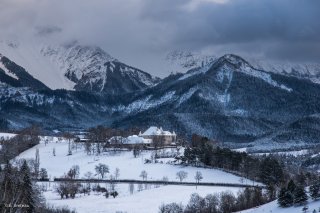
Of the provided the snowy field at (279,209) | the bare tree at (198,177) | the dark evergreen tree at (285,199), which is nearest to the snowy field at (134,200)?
the bare tree at (198,177)

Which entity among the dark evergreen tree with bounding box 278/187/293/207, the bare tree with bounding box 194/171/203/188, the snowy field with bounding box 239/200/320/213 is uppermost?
the bare tree with bounding box 194/171/203/188

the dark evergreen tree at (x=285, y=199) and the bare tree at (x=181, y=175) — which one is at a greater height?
the bare tree at (x=181, y=175)

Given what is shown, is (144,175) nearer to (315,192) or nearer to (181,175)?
(181,175)

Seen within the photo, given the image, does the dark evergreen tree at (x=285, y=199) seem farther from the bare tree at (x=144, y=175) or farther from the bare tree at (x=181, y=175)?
the bare tree at (x=144, y=175)

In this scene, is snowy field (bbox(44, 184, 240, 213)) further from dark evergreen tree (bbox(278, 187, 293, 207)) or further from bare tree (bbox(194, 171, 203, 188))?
dark evergreen tree (bbox(278, 187, 293, 207))

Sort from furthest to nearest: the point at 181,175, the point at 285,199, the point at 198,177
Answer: the point at 181,175, the point at 198,177, the point at 285,199

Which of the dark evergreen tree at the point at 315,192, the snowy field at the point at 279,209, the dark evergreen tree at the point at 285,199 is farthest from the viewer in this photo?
the dark evergreen tree at the point at 285,199

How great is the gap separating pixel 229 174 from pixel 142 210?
5347 cm

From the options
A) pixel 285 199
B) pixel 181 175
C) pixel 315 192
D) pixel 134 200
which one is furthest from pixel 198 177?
pixel 315 192

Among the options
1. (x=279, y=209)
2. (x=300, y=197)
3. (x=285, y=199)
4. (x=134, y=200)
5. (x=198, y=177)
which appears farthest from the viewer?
(x=198, y=177)

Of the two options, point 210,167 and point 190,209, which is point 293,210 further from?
point 210,167

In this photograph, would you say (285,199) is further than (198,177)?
No

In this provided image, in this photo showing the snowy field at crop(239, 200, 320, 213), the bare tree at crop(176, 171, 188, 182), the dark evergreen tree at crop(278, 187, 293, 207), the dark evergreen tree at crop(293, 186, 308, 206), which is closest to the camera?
the snowy field at crop(239, 200, 320, 213)

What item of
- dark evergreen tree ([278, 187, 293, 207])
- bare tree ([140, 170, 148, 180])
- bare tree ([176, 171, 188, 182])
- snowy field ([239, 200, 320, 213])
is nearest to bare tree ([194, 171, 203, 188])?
bare tree ([176, 171, 188, 182])
